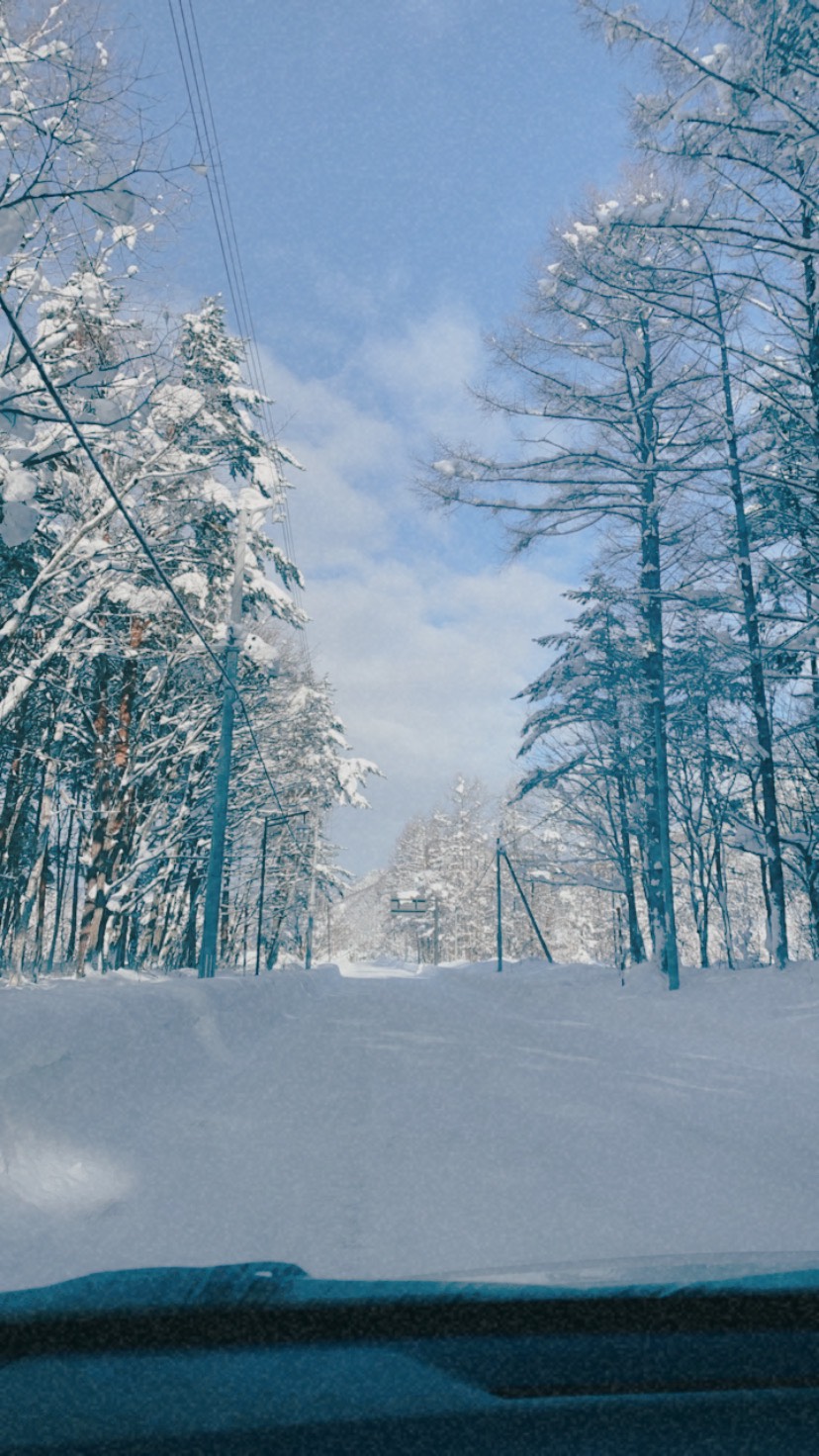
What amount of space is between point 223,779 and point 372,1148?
1472cm

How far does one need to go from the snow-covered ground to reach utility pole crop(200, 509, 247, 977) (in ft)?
26.8

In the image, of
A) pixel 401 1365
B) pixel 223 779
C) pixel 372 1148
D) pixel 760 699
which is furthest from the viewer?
pixel 223 779

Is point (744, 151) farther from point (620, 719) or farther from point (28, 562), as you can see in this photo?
point (28, 562)

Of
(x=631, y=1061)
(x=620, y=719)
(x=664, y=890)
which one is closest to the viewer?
(x=631, y=1061)

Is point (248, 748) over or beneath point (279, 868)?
over

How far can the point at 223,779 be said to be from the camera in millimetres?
18781

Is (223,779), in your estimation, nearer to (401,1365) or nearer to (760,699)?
(760,699)

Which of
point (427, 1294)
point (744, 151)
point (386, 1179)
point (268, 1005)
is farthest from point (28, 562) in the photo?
point (427, 1294)

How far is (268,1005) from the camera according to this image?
46.5 ft

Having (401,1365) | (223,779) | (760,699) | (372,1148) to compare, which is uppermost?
(760,699)

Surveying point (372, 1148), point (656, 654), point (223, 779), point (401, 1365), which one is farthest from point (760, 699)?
point (401, 1365)

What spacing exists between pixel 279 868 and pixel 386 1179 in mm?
36416

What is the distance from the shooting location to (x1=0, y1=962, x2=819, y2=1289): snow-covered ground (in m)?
3.19

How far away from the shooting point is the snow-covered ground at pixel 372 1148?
3191mm
